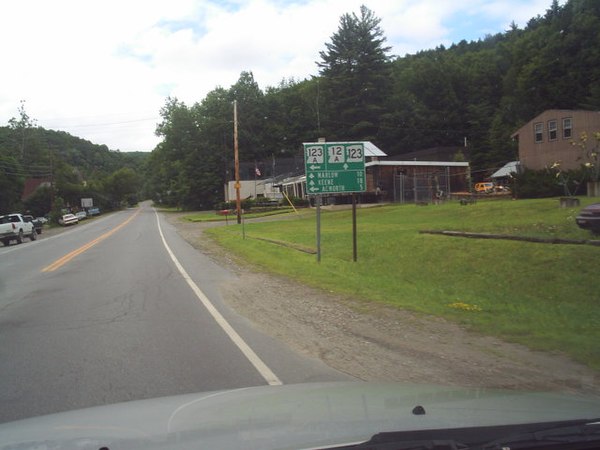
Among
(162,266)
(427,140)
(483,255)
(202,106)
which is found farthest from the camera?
(202,106)

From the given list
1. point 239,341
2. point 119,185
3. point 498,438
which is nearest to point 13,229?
point 239,341

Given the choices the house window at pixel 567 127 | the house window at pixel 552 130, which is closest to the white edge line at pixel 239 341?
the house window at pixel 567 127

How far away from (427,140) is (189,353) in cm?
8591

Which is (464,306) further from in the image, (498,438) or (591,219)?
(498,438)

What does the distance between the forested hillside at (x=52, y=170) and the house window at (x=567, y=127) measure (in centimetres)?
5940

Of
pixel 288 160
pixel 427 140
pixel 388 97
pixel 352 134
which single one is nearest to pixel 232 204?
pixel 288 160

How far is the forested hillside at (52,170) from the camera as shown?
83625 millimetres

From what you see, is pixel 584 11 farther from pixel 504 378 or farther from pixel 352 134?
pixel 504 378

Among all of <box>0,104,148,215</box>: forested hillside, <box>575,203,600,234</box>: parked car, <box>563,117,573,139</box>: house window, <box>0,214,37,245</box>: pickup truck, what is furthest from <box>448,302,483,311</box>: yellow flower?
<box>0,104,148,215</box>: forested hillside

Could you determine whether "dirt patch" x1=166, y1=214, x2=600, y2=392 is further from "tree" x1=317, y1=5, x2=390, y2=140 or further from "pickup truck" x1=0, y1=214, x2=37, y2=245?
"tree" x1=317, y1=5, x2=390, y2=140

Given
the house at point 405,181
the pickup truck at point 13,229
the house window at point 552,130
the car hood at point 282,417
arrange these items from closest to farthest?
the car hood at point 282,417 < the pickup truck at point 13,229 < the house window at point 552,130 < the house at point 405,181

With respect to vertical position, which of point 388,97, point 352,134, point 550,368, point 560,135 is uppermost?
point 388,97

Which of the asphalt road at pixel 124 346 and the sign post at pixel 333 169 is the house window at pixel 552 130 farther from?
the asphalt road at pixel 124 346

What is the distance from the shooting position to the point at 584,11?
6219 centimetres
